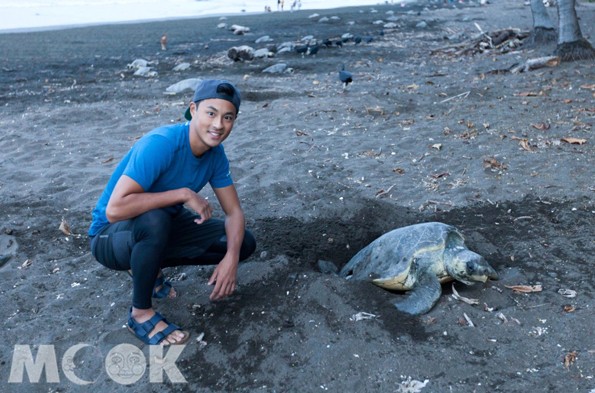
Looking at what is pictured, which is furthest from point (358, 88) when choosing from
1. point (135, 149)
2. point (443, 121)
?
point (135, 149)

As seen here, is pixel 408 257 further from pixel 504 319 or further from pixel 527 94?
pixel 527 94

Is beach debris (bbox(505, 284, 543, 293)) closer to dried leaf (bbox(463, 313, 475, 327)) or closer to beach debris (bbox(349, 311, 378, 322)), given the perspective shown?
dried leaf (bbox(463, 313, 475, 327))

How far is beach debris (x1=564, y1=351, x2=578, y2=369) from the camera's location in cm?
246

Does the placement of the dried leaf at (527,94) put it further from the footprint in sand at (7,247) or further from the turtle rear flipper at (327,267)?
the footprint in sand at (7,247)

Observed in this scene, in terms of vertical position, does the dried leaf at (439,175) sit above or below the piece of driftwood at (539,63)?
below

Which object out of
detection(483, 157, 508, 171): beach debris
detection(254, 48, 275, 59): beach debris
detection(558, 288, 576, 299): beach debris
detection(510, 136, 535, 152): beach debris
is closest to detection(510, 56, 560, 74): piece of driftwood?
detection(510, 136, 535, 152): beach debris

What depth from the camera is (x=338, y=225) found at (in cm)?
392

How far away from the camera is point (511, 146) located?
17.2 ft

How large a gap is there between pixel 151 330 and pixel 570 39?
26.8ft

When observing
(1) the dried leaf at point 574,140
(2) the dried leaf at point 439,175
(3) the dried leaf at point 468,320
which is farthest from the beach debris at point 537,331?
(1) the dried leaf at point 574,140

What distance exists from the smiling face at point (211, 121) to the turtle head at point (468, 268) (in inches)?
57.6

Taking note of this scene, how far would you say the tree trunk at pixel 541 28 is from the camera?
33.6 feet

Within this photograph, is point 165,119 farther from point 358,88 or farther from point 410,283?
point 410,283

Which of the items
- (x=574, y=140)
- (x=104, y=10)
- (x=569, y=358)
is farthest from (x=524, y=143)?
(x=104, y=10)
